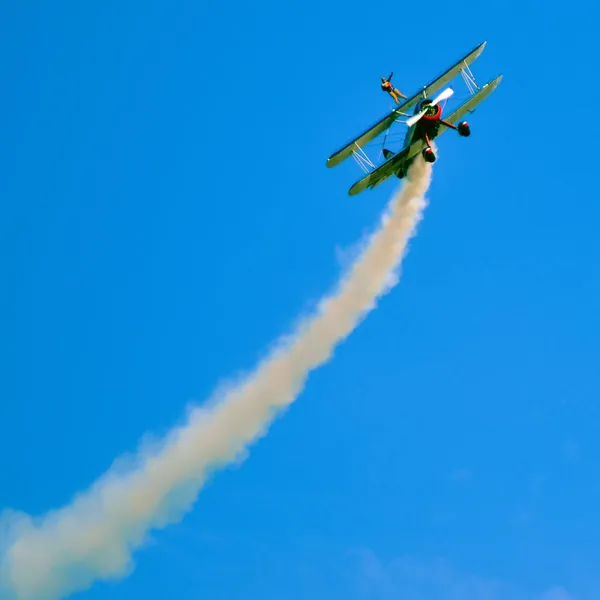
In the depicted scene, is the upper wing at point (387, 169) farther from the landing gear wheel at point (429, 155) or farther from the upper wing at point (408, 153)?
the landing gear wheel at point (429, 155)

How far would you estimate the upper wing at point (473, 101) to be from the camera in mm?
64250

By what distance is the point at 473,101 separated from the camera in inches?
2532

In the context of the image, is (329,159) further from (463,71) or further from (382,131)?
(463,71)

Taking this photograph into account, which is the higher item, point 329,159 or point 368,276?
point 329,159

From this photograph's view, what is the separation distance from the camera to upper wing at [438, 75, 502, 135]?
6425 cm

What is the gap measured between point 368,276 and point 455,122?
9.37m

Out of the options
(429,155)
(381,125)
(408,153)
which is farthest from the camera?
(381,125)

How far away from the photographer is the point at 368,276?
65.6 meters

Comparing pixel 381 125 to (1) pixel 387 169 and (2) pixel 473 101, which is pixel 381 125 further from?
(2) pixel 473 101

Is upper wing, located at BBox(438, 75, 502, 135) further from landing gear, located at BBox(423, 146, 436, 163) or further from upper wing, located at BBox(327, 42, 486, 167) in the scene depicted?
landing gear, located at BBox(423, 146, 436, 163)

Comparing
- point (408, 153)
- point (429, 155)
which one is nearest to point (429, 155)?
point (429, 155)

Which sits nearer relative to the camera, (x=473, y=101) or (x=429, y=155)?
(x=429, y=155)

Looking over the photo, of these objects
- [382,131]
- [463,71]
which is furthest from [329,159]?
[463,71]

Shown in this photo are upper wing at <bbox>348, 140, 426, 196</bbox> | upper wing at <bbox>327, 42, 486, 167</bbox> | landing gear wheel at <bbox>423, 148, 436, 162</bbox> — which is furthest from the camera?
upper wing at <bbox>327, 42, 486, 167</bbox>
